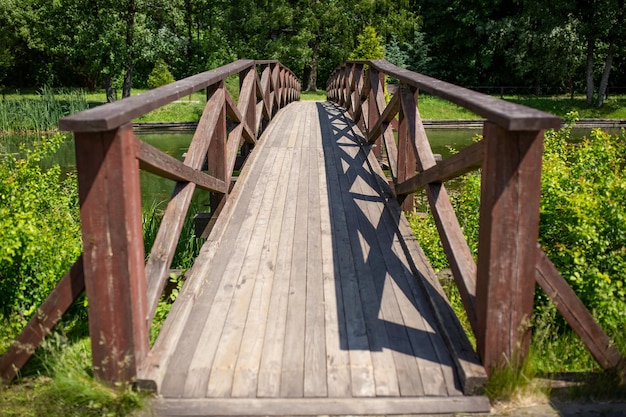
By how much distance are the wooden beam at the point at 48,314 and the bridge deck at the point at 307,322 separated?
402 mm

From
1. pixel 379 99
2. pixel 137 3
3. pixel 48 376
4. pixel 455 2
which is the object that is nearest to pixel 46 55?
pixel 137 3

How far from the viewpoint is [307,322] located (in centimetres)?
295

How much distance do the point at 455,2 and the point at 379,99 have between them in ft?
87.7

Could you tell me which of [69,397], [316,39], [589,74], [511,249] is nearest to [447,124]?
[589,74]

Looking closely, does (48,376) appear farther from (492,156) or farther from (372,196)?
(372,196)

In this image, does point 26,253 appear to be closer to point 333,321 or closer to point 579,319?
point 333,321

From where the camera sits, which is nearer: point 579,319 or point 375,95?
point 579,319

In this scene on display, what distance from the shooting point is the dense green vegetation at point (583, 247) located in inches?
123

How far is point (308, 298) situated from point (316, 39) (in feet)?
89.8

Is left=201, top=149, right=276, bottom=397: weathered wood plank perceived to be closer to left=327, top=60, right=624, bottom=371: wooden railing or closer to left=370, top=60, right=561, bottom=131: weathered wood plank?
left=327, top=60, right=624, bottom=371: wooden railing

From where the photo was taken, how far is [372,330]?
2.87 metres

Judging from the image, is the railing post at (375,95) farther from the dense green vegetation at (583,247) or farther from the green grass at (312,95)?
the green grass at (312,95)

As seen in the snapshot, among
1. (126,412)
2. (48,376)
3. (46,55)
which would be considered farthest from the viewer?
(46,55)

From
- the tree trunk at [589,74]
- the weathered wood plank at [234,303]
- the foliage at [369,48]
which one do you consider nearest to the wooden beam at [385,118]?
the weathered wood plank at [234,303]
